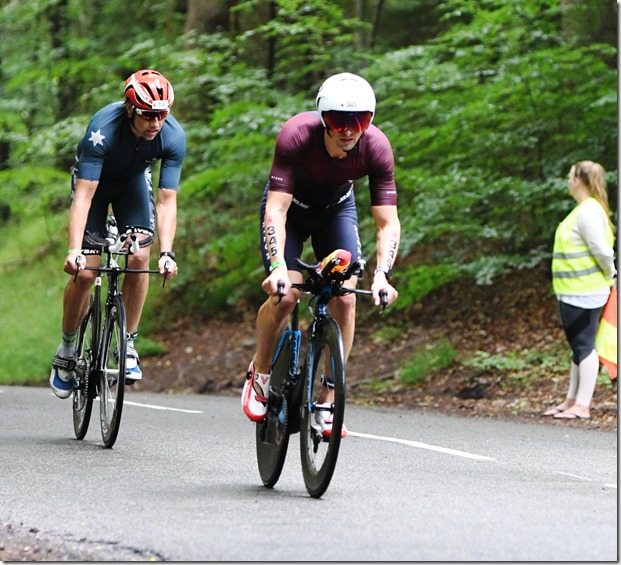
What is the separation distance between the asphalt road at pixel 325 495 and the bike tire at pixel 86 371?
0.19 metres

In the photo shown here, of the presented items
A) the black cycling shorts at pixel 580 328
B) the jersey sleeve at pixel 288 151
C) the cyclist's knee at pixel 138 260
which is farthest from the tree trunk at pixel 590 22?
the jersey sleeve at pixel 288 151

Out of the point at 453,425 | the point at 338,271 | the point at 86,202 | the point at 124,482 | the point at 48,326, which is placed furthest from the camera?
the point at 48,326

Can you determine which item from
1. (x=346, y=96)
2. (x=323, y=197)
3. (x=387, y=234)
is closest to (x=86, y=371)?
(x=323, y=197)

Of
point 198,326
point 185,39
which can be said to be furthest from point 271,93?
point 198,326

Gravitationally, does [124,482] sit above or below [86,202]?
below

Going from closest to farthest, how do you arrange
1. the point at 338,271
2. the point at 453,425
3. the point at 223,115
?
the point at 338,271 → the point at 453,425 → the point at 223,115

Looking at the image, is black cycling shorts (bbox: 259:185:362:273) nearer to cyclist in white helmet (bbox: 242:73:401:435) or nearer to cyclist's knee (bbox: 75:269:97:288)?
cyclist in white helmet (bbox: 242:73:401:435)

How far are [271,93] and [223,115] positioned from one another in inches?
31.0

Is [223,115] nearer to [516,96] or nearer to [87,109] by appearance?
[516,96]

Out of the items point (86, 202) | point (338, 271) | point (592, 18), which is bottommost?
point (338, 271)

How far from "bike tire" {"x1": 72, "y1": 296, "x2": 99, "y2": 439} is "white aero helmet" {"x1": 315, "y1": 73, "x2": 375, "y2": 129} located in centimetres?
327

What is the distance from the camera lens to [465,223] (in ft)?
43.3

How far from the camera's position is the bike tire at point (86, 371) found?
8094 millimetres

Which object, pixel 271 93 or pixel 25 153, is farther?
pixel 25 153
